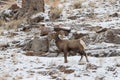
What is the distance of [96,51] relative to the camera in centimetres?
1037

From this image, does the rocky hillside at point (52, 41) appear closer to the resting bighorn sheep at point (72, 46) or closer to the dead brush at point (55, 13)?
the dead brush at point (55, 13)

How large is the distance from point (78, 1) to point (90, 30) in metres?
4.72

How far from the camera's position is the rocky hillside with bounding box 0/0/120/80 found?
8812mm

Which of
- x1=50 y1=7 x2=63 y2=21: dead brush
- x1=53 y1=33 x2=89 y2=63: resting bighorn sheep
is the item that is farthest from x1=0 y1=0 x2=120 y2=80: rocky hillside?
x1=53 y1=33 x2=89 y2=63: resting bighorn sheep

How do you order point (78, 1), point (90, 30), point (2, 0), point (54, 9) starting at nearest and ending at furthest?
point (90, 30) < point (54, 9) < point (78, 1) < point (2, 0)

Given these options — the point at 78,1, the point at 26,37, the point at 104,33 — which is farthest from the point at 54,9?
the point at 104,33

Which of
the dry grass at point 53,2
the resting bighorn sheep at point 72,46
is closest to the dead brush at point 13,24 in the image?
the dry grass at point 53,2

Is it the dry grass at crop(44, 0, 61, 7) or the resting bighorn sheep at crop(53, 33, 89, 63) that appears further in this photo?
the dry grass at crop(44, 0, 61, 7)

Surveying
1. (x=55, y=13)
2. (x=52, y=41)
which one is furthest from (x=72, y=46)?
(x=55, y=13)

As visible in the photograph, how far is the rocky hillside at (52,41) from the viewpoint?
347 inches

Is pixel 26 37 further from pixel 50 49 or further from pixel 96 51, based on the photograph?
pixel 96 51

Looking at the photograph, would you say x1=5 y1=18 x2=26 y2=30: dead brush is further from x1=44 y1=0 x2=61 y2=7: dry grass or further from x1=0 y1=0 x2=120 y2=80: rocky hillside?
x1=44 y1=0 x2=61 y2=7: dry grass

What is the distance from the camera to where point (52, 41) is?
1125 centimetres

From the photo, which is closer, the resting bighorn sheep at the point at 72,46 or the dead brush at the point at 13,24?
the resting bighorn sheep at the point at 72,46
